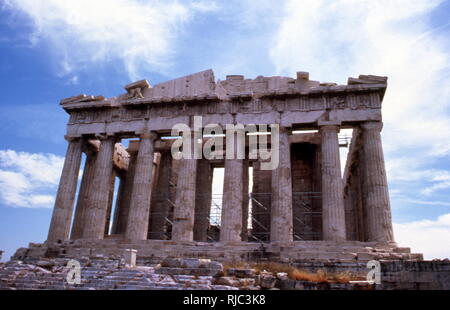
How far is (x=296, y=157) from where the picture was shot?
22594 mm

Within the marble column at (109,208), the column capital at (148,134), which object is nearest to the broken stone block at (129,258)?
the column capital at (148,134)

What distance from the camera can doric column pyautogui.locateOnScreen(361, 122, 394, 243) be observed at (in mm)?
15930

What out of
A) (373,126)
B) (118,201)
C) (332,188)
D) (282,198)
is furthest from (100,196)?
(373,126)

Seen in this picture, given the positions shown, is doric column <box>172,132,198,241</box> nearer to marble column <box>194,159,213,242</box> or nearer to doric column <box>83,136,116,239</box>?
marble column <box>194,159,213,242</box>

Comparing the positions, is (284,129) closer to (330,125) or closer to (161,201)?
(330,125)

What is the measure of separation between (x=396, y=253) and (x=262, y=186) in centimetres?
898

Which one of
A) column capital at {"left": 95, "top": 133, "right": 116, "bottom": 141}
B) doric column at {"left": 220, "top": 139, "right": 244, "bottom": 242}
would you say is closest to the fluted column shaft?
doric column at {"left": 220, "top": 139, "right": 244, "bottom": 242}

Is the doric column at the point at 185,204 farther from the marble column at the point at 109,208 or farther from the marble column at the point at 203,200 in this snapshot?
the marble column at the point at 109,208

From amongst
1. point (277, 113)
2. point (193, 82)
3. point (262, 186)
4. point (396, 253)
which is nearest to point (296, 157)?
point (262, 186)

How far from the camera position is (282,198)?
56.4ft

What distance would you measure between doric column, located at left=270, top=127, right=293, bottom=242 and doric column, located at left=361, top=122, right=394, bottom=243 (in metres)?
3.36

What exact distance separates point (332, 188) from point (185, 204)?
6749mm
